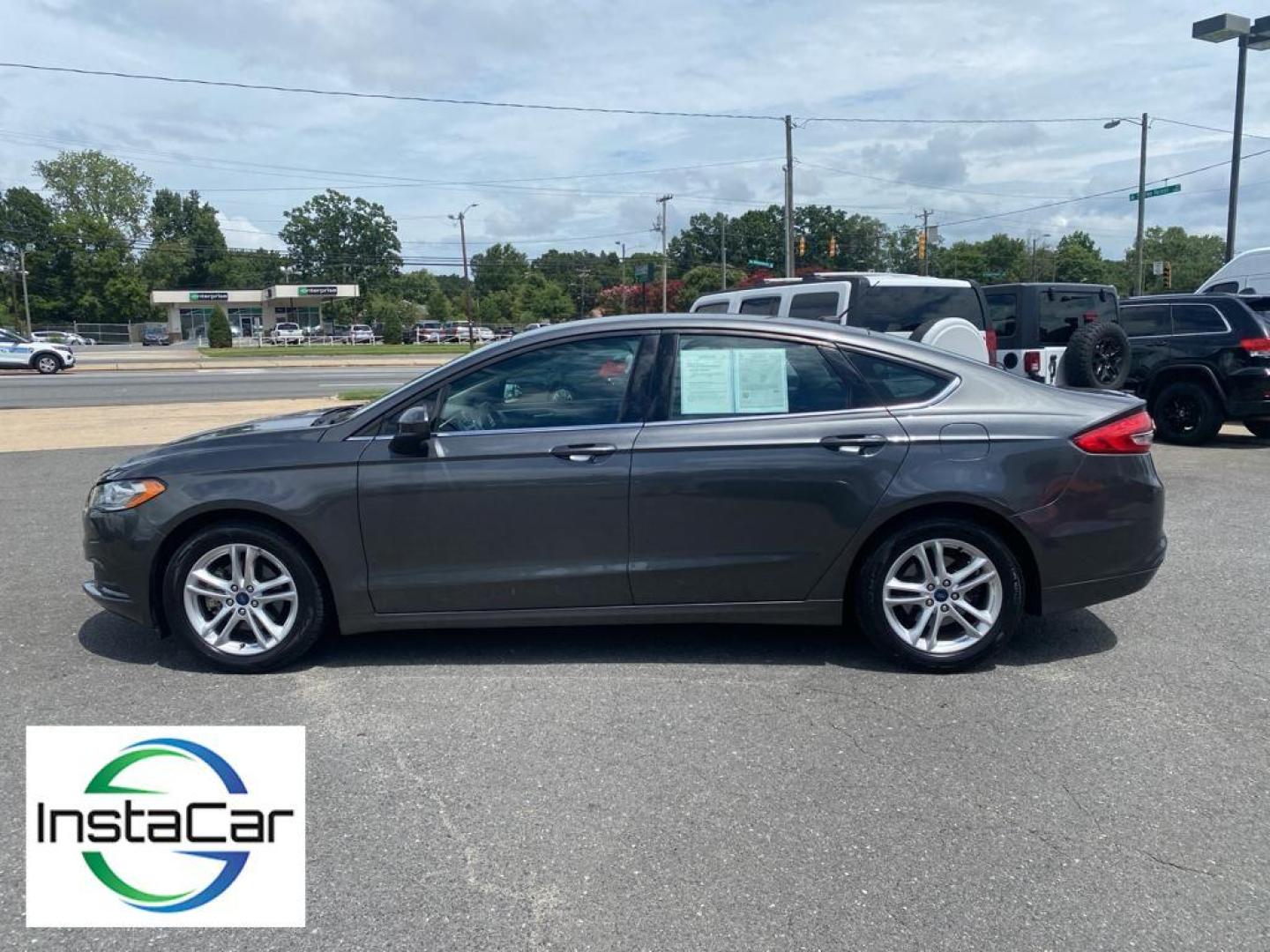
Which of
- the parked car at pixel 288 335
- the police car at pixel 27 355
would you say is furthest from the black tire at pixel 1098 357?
the parked car at pixel 288 335

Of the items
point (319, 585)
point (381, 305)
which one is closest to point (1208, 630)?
point (319, 585)

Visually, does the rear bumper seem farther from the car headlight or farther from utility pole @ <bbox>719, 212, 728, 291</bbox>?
utility pole @ <bbox>719, 212, 728, 291</bbox>

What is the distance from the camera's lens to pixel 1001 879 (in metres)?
3.00

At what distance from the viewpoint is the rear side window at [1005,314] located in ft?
39.7

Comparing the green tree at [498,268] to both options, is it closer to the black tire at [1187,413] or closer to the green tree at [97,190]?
the green tree at [97,190]

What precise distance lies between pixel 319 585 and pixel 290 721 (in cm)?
69

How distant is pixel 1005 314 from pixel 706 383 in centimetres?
869

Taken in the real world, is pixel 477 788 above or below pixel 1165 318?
below

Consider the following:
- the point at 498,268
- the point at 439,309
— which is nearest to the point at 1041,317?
the point at 439,309

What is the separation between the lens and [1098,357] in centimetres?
1041

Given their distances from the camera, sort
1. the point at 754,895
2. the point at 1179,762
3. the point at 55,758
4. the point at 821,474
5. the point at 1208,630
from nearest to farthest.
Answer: the point at 754,895, the point at 55,758, the point at 1179,762, the point at 821,474, the point at 1208,630

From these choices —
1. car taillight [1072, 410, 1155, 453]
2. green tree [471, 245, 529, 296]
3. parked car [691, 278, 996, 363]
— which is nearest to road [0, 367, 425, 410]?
parked car [691, 278, 996, 363]

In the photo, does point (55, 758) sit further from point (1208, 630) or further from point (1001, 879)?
point (1208, 630)

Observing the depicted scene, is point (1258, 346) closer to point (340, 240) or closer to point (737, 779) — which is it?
point (737, 779)
